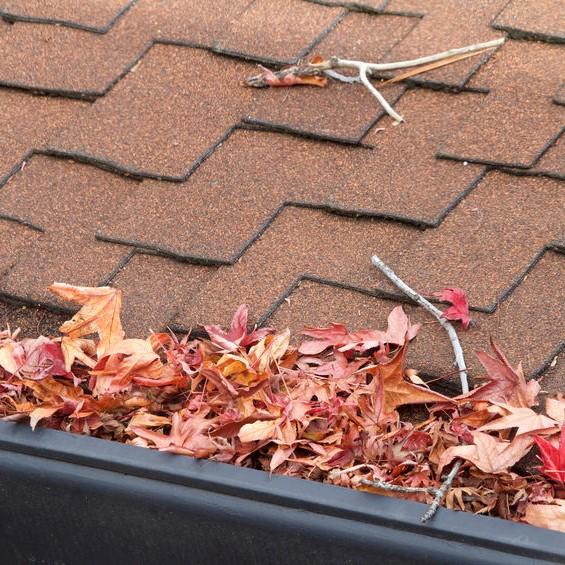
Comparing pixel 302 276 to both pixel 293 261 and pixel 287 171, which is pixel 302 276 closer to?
pixel 293 261

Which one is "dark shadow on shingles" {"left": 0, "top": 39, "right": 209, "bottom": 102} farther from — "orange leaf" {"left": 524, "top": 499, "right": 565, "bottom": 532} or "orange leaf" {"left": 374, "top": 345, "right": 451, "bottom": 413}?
"orange leaf" {"left": 524, "top": 499, "right": 565, "bottom": 532}

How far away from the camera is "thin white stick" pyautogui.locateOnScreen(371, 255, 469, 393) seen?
1785 mm

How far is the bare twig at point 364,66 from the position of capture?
236cm

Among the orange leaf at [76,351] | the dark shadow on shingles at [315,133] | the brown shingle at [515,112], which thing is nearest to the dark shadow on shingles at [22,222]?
the orange leaf at [76,351]

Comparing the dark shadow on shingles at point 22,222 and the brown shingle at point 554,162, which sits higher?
the brown shingle at point 554,162

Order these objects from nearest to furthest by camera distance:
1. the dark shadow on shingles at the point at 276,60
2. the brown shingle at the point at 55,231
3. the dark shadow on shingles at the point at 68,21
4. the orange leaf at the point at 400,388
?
the orange leaf at the point at 400,388 → the brown shingle at the point at 55,231 → the dark shadow on shingles at the point at 276,60 → the dark shadow on shingles at the point at 68,21

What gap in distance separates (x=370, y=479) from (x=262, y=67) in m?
1.17

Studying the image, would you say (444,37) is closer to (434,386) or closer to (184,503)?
(434,386)

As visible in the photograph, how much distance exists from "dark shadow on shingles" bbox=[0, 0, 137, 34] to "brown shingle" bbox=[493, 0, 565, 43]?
957 mm

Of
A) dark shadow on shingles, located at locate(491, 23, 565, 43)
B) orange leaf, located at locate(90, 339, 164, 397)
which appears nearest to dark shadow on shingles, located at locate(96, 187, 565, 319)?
orange leaf, located at locate(90, 339, 164, 397)

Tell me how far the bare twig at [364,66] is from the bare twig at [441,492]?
0.96 m

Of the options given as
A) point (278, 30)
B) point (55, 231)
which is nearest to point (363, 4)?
point (278, 30)

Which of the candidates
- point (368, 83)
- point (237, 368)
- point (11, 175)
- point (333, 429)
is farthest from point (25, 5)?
point (333, 429)

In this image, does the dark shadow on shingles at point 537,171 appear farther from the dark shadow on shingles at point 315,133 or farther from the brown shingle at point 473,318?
the dark shadow on shingles at point 315,133
